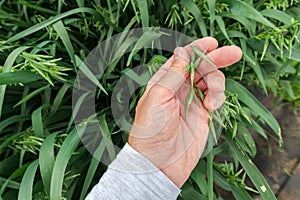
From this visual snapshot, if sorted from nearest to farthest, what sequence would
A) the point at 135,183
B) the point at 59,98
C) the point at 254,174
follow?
the point at 135,183, the point at 254,174, the point at 59,98

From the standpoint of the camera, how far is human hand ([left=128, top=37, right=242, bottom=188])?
744 mm

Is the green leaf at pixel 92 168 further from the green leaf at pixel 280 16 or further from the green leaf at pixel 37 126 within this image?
the green leaf at pixel 280 16

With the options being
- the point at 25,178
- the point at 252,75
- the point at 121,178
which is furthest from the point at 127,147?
the point at 252,75

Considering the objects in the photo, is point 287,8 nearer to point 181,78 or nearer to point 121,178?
point 181,78

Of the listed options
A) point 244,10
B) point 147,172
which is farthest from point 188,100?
point 244,10

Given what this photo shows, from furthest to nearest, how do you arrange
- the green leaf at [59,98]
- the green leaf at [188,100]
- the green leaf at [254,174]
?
the green leaf at [59,98]
the green leaf at [254,174]
the green leaf at [188,100]

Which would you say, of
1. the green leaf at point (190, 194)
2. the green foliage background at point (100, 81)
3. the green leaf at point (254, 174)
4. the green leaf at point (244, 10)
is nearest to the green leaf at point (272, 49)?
the green foliage background at point (100, 81)

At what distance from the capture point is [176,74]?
0.74 metres

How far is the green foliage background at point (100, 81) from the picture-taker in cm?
82

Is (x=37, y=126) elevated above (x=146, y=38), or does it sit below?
below

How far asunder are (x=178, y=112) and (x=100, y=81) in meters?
0.28

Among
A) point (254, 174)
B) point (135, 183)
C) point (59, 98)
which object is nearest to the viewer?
point (135, 183)

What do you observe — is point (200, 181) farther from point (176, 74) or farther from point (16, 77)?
point (16, 77)

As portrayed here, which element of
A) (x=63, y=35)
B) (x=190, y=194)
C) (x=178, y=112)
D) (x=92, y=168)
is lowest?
(x=190, y=194)
